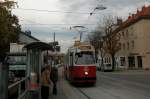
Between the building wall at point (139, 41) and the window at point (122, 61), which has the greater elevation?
the building wall at point (139, 41)

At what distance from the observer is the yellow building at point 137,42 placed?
6950cm

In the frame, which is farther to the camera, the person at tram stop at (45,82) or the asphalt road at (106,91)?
the asphalt road at (106,91)

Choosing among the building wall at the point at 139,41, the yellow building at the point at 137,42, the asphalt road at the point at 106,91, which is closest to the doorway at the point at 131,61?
the yellow building at the point at 137,42

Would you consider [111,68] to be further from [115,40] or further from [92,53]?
[92,53]

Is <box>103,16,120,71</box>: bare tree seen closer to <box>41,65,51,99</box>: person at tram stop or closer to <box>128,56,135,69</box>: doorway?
<box>128,56,135,69</box>: doorway

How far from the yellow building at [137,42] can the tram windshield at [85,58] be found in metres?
44.5

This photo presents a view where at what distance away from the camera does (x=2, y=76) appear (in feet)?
24.8

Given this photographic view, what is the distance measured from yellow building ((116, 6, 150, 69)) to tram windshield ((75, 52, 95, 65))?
4446cm

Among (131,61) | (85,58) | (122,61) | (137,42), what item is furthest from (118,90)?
(122,61)

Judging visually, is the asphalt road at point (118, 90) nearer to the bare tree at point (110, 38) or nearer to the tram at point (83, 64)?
the tram at point (83, 64)

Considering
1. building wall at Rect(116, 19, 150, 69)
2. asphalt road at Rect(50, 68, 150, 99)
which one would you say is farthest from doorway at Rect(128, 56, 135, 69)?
asphalt road at Rect(50, 68, 150, 99)

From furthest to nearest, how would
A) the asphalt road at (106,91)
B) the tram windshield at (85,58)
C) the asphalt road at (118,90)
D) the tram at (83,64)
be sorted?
the tram windshield at (85,58) → the tram at (83,64) → the asphalt road at (106,91) → the asphalt road at (118,90)

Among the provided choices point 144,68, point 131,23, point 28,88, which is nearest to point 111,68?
point 144,68

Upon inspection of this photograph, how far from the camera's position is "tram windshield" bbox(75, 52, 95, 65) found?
25.5m
